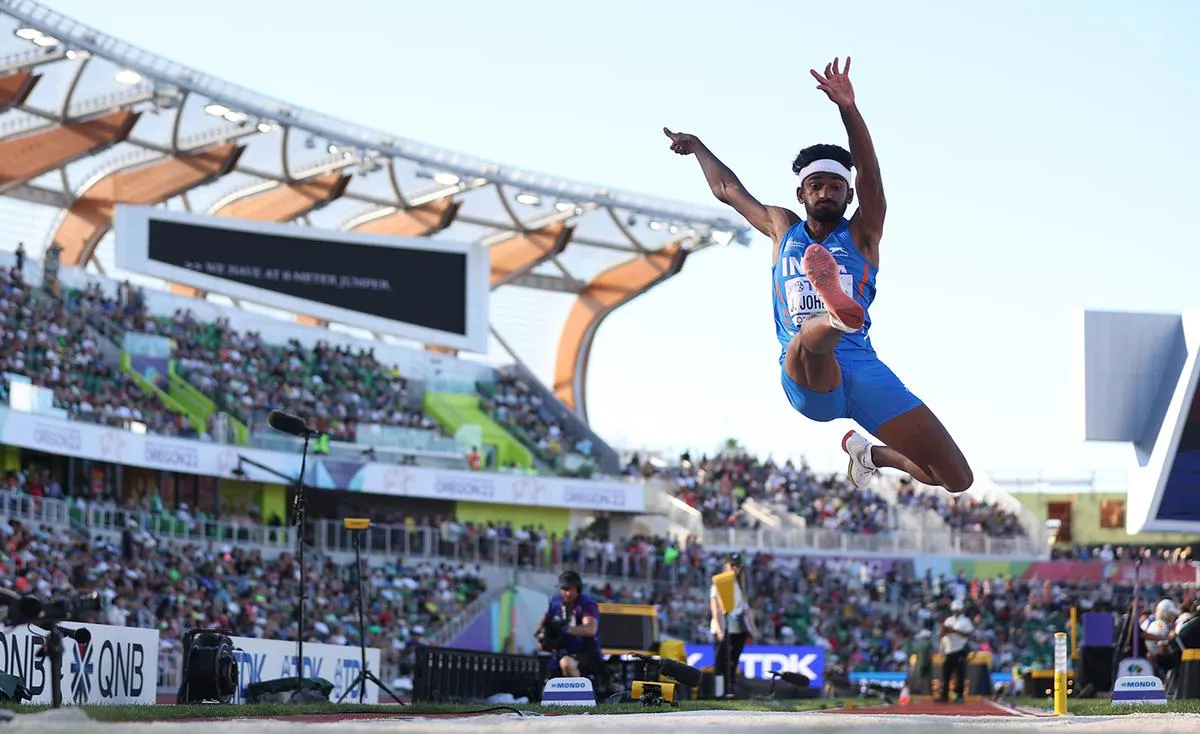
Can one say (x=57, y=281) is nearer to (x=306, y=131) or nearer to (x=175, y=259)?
(x=175, y=259)

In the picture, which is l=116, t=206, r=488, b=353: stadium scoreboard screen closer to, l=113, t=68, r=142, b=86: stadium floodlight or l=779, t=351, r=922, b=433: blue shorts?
l=113, t=68, r=142, b=86: stadium floodlight

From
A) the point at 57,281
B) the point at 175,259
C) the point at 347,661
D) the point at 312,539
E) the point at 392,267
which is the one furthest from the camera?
the point at 392,267

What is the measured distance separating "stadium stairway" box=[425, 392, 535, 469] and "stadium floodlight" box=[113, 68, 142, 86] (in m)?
11.3

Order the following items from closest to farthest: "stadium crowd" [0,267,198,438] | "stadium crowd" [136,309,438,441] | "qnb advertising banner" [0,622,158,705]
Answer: "qnb advertising banner" [0,622,158,705] < "stadium crowd" [0,267,198,438] < "stadium crowd" [136,309,438,441]

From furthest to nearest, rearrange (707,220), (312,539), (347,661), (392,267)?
1. (707,220)
2. (392,267)
3. (312,539)
4. (347,661)

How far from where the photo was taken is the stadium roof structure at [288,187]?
37219 millimetres

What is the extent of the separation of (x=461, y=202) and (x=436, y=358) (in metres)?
4.04

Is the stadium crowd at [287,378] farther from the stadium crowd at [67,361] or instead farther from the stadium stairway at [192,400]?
the stadium crowd at [67,361]

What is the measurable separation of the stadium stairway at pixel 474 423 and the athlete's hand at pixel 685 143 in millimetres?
32410

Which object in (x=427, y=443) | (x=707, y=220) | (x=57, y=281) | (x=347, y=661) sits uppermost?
(x=707, y=220)

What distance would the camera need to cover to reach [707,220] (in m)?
47.7

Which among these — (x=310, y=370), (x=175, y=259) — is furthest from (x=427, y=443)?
(x=175, y=259)

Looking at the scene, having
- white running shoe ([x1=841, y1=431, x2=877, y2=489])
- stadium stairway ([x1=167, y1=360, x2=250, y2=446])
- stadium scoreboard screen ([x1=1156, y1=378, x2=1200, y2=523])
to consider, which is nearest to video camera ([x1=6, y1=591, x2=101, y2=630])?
white running shoe ([x1=841, y1=431, x2=877, y2=489])

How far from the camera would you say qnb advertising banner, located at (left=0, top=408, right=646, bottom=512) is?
3145 cm
